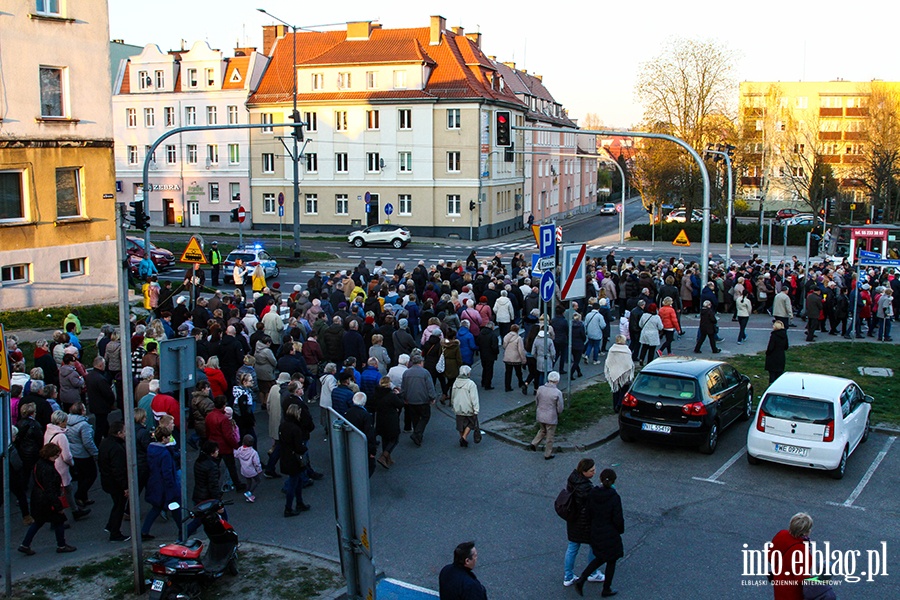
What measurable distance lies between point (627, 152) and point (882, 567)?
118753 mm

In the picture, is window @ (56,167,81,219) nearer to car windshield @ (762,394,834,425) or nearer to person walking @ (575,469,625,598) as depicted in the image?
car windshield @ (762,394,834,425)

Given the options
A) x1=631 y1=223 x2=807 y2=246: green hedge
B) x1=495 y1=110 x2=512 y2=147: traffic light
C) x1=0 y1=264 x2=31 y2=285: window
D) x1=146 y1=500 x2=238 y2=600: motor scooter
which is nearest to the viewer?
x1=146 y1=500 x2=238 y2=600: motor scooter

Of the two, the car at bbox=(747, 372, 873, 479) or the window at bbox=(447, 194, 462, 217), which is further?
the window at bbox=(447, 194, 462, 217)

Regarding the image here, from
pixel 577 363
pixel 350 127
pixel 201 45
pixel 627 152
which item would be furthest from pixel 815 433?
pixel 627 152

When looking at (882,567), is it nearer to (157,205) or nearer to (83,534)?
(83,534)

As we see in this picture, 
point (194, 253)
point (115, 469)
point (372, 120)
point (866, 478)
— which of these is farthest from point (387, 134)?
point (115, 469)

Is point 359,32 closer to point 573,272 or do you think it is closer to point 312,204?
point 312,204

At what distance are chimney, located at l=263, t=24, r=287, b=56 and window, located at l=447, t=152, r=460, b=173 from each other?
17.0 m

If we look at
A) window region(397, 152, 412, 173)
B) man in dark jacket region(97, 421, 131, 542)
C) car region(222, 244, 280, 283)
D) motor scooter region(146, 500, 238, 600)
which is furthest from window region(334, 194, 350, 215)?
motor scooter region(146, 500, 238, 600)

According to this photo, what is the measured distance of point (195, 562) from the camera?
822cm

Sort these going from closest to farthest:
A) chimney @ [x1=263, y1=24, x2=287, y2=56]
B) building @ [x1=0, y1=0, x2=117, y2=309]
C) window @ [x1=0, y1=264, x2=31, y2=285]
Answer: building @ [x1=0, y1=0, x2=117, y2=309] < window @ [x1=0, y1=264, x2=31, y2=285] < chimney @ [x1=263, y1=24, x2=287, y2=56]

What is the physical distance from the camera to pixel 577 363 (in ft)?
61.3

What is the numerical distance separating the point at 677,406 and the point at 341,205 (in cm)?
4733

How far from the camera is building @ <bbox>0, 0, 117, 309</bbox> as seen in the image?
22250mm
